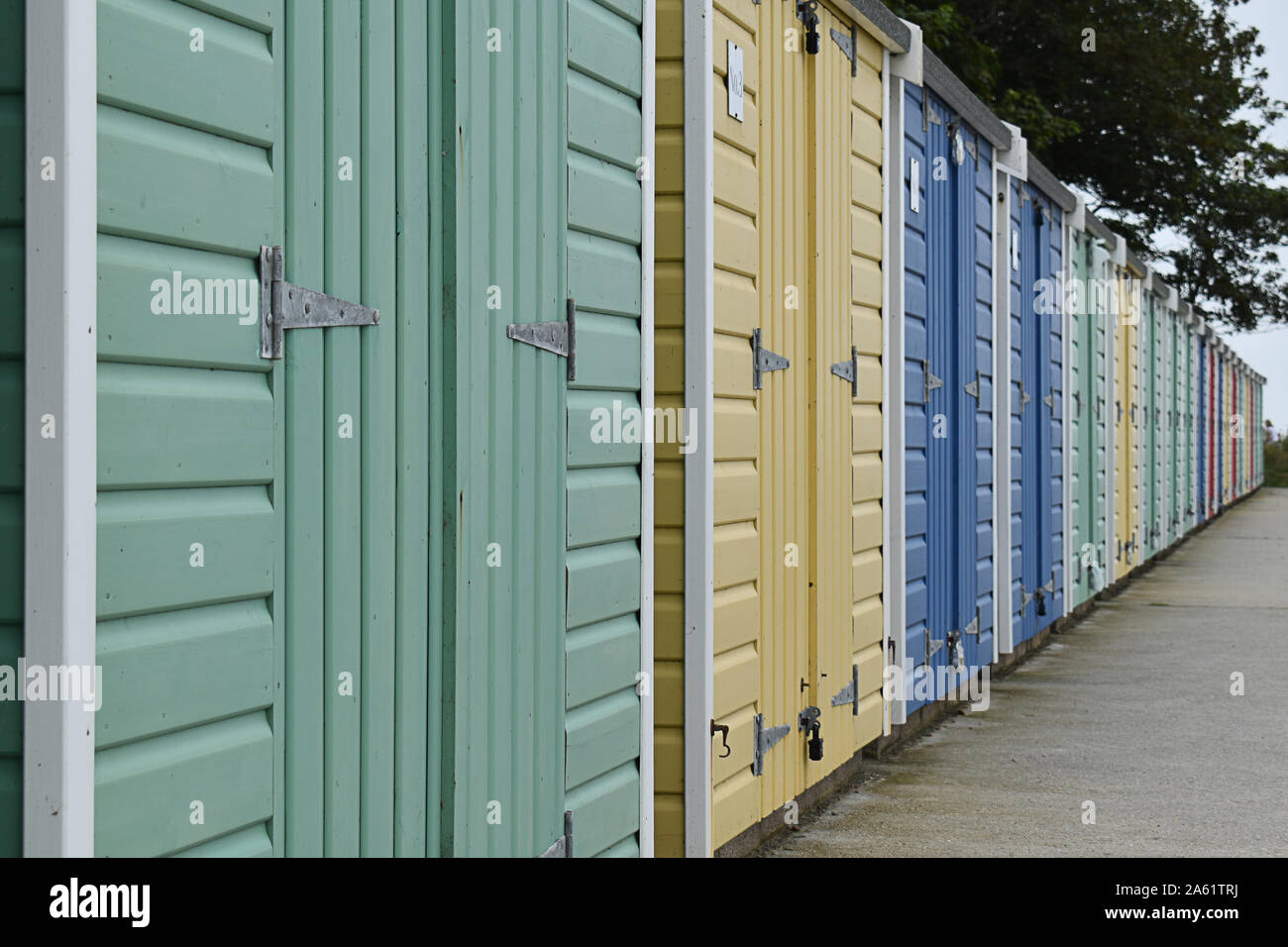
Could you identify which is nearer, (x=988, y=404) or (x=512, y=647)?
(x=512, y=647)

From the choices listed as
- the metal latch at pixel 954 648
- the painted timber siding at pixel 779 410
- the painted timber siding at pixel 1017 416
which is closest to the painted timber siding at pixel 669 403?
the painted timber siding at pixel 779 410

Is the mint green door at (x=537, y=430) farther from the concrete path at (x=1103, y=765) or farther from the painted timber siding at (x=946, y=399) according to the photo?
the painted timber siding at (x=946, y=399)

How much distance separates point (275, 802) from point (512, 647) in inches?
39.3

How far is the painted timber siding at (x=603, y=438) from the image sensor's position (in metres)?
4.48

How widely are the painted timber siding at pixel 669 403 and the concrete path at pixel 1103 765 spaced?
79 centimetres

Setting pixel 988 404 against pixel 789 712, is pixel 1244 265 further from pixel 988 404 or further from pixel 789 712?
pixel 789 712

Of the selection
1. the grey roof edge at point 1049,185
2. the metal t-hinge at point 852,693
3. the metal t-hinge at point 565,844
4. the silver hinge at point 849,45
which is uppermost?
the grey roof edge at point 1049,185

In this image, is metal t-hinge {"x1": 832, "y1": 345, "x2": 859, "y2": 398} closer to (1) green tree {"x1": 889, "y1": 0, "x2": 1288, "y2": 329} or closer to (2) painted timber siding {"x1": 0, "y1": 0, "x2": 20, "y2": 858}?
(2) painted timber siding {"x1": 0, "y1": 0, "x2": 20, "y2": 858}

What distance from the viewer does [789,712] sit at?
6.29 m

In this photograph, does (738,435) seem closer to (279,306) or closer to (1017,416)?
(279,306)

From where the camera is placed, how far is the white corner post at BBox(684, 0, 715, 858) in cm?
532

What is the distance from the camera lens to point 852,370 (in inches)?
280

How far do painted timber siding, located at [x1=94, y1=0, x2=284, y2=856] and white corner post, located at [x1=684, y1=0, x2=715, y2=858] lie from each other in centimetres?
235
